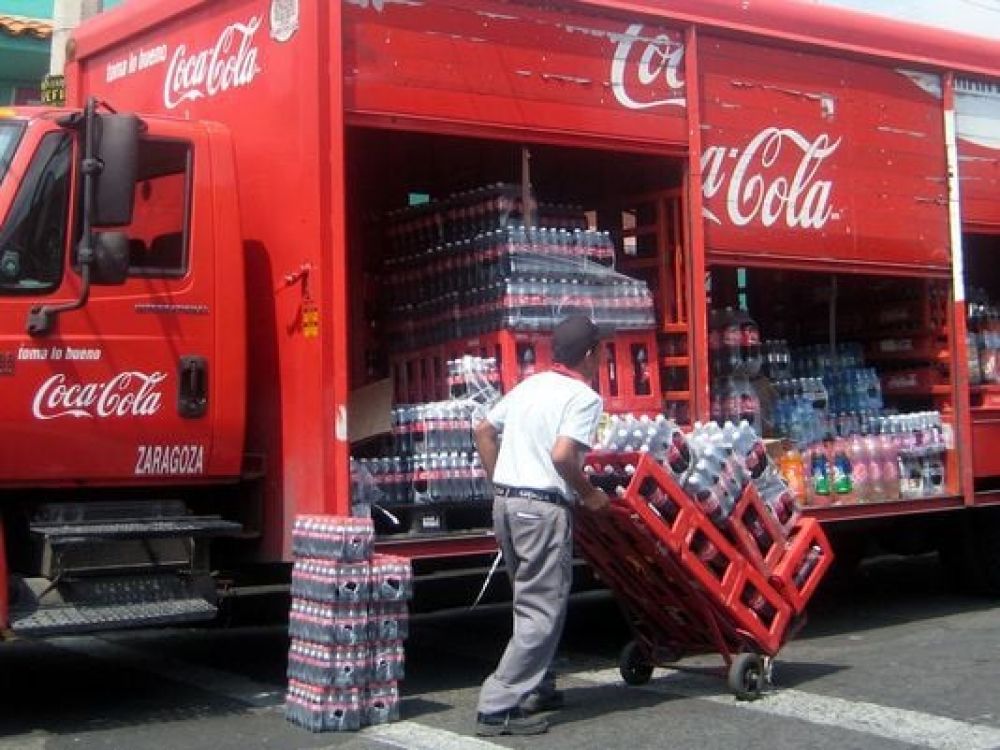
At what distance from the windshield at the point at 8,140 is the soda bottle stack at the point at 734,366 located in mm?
4201

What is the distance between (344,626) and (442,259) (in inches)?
101

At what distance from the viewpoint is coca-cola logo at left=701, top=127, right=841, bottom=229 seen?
7.84 m

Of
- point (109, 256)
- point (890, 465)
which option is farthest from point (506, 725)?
point (890, 465)

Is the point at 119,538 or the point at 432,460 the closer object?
the point at 119,538

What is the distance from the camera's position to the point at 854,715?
20.4 ft

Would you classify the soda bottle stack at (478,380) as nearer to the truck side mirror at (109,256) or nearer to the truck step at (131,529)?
the truck step at (131,529)

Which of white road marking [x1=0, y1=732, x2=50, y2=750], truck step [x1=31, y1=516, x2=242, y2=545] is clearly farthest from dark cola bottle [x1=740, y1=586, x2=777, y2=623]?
white road marking [x1=0, y1=732, x2=50, y2=750]

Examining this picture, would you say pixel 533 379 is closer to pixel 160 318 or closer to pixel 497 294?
pixel 497 294

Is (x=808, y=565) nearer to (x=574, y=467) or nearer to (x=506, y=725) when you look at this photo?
(x=574, y=467)

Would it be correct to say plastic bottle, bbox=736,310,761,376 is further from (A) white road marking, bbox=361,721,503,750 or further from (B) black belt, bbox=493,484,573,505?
(A) white road marking, bbox=361,721,503,750

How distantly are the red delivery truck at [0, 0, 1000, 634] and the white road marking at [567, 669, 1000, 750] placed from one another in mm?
1381

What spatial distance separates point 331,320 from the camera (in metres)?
6.30

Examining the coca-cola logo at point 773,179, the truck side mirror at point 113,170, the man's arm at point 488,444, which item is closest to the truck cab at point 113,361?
the truck side mirror at point 113,170

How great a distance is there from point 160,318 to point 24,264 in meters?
0.64
